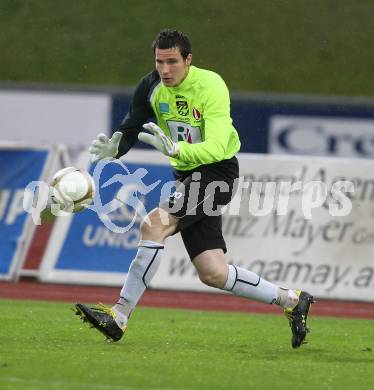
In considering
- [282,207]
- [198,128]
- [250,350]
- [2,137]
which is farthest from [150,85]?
[2,137]

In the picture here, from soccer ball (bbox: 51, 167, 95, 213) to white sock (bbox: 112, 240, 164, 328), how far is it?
1.75 ft

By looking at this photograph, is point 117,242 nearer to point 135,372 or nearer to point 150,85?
point 150,85

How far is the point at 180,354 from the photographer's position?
6883 millimetres

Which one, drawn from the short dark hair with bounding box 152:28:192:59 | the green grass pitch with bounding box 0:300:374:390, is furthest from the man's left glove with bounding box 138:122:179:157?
the green grass pitch with bounding box 0:300:374:390

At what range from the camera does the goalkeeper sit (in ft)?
23.0

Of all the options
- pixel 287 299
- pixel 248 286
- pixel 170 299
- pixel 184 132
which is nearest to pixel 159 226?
pixel 184 132

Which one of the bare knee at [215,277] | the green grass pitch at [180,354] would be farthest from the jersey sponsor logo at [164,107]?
the green grass pitch at [180,354]

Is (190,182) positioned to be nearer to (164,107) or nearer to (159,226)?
(159,226)

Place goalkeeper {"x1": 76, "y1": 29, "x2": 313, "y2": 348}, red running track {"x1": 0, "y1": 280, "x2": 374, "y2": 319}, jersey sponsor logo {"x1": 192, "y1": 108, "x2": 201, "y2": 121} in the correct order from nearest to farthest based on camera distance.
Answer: goalkeeper {"x1": 76, "y1": 29, "x2": 313, "y2": 348} < jersey sponsor logo {"x1": 192, "y1": 108, "x2": 201, "y2": 121} < red running track {"x1": 0, "y1": 280, "x2": 374, "y2": 319}

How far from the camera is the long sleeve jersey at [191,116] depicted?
22.5 feet

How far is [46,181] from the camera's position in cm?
1212

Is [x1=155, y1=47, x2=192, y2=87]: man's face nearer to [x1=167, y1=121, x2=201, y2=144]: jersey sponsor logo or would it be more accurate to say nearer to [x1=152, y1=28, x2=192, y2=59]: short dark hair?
[x1=152, y1=28, x2=192, y2=59]: short dark hair

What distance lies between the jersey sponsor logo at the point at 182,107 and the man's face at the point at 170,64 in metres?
0.17

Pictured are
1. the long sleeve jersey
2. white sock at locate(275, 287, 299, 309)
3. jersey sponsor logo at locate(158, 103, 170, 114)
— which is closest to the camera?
the long sleeve jersey
